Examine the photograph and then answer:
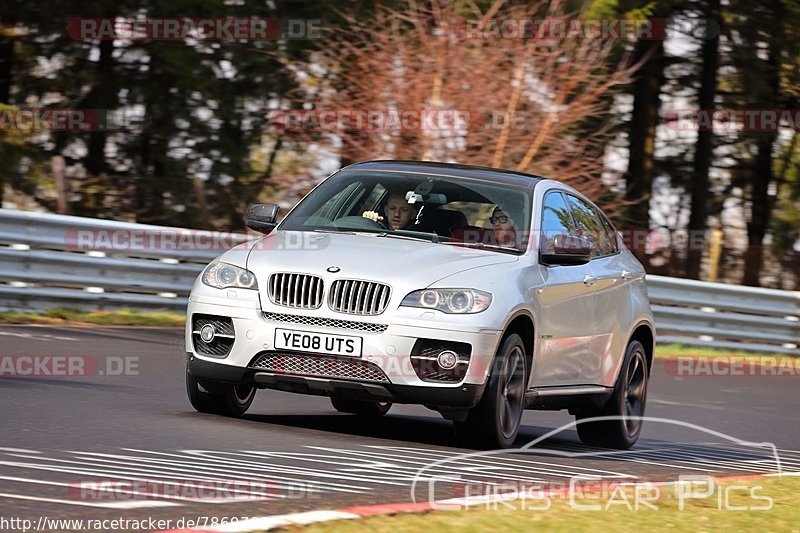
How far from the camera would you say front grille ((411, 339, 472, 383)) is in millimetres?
8734

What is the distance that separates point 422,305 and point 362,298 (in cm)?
34

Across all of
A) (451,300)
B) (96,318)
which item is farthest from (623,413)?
(96,318)

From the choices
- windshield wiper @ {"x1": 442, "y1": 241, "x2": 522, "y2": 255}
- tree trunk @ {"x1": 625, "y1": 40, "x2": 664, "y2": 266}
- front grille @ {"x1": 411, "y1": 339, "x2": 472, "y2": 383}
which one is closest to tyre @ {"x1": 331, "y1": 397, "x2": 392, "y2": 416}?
windshield wiper @ {"x1": 442, "y1": 241, "x2": 522, "y2": 255}

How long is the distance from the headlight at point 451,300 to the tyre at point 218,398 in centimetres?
132

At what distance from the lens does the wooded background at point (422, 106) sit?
22500 millimetres

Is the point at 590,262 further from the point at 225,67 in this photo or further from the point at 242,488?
the point at 225,67

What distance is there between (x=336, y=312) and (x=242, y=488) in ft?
7.45

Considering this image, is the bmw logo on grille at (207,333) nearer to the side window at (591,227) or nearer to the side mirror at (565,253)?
the side mirror at (565,253)

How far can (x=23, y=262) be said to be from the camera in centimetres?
1703

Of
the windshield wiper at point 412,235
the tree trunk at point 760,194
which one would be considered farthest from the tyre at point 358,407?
the tree trunk at point 760,194

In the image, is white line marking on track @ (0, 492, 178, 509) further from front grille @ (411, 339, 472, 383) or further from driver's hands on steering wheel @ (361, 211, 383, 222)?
driver's hands on steering wheel @ (361, 211, 383, 222)

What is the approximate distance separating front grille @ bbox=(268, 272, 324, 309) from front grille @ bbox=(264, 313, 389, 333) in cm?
7

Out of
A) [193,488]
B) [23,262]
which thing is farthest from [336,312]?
[23,262]

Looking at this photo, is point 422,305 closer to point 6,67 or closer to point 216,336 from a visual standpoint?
point 216,336
